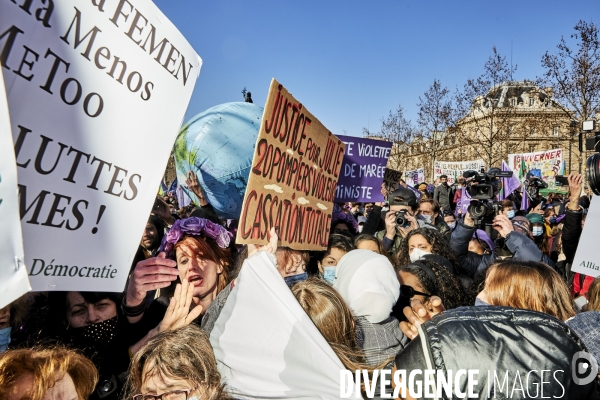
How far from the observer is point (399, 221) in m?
4.97

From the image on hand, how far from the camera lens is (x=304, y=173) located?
3100 millimetres

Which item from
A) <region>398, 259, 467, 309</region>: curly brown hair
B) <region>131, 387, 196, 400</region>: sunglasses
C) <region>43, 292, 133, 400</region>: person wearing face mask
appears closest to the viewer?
<region>131, 387, 196, 400</region>: sunglasses

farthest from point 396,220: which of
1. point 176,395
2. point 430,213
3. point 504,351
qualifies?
point 504,351

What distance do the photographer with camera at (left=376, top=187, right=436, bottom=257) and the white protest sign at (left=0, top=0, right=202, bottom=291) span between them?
3.33 meters

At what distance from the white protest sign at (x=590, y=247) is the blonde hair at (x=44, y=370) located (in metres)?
3.70

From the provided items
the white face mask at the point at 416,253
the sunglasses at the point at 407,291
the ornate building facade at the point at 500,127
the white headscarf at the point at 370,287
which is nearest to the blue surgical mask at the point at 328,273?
the white face mask at the point at 416,253

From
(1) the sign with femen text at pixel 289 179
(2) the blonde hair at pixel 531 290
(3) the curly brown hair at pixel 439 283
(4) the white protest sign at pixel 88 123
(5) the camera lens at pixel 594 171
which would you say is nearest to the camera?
(4) the white protest sign at pixel 88 123

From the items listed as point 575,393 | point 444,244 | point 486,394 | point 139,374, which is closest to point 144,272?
point 139,374

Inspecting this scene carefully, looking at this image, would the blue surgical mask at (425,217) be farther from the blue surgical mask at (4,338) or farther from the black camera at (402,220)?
the blue surgical mask at (4,338)

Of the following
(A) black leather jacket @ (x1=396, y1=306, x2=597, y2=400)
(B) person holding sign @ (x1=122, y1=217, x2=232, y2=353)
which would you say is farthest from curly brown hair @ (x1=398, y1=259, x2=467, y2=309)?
(A) black leather jacket @ (x1=396, y1=306, x2=597, y2=400)

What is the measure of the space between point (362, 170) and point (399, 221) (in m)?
0.76

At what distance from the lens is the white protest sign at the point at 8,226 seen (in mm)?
1203

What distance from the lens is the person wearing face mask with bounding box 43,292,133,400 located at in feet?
7.32

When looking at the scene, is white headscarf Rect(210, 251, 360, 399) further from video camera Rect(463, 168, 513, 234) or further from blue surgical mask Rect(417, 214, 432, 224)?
blue surgical mask Rect(417, 214, 432, 224)
